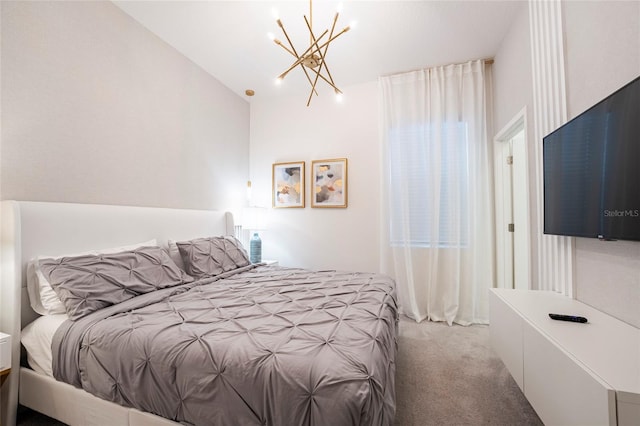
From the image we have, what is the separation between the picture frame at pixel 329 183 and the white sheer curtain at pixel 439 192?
0.56m

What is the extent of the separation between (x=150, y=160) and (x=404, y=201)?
2.81 metres

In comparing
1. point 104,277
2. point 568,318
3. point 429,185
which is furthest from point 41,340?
point 429,185

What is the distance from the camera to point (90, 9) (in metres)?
2.14

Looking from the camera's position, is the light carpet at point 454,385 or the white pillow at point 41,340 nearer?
the white pillow at point 41,340

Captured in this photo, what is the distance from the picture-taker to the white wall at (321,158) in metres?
3.61

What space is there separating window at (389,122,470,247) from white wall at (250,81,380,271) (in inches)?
12.2

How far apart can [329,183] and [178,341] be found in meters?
2.84

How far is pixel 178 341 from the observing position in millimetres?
1227

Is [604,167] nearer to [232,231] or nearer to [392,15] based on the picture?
[392,15]

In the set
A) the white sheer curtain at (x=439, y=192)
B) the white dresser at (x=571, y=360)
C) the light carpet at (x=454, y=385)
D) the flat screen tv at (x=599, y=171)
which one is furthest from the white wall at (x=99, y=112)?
the flat screen tv at (x=599, y=171)

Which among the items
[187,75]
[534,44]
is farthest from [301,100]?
[534,44]

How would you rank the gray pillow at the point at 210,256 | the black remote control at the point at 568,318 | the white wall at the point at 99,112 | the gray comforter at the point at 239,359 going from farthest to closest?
the gray pillow at the point at 210,256
the white wall at the point at 99,112
the black remote control at the point at 568,318
the gray comforter at the point at 239,359

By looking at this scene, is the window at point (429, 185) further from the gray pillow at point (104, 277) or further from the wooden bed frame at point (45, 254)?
the wooden bed frame at point (45, 254)

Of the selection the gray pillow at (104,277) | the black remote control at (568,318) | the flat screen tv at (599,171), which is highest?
the flat screen tv at (599,171)
